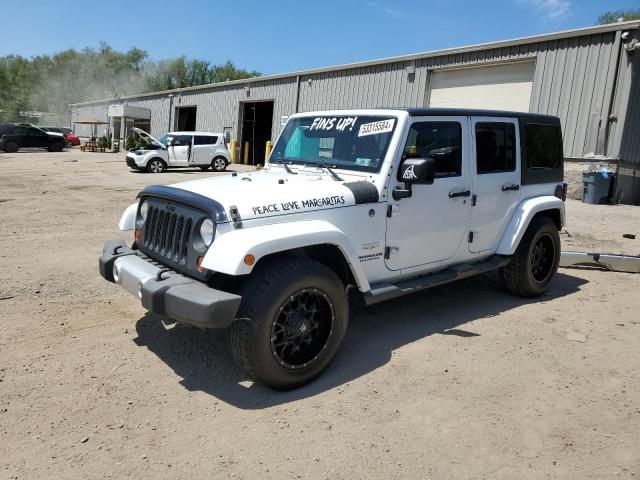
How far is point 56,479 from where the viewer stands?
8.11 feet

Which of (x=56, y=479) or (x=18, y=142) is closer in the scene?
(x=56, y=479)

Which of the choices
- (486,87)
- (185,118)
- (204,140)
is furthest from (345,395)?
(185,118)

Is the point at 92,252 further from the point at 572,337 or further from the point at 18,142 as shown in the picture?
the point at 18,142

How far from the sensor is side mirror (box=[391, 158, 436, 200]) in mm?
3783

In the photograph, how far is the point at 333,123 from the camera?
4.50 metres

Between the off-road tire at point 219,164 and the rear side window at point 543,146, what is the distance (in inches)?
692

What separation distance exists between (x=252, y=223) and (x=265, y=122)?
26.8m

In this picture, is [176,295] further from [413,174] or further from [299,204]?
[413,174]

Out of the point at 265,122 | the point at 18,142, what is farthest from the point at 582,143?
the point at 18,142

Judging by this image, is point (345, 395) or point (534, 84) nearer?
point (345, 395)

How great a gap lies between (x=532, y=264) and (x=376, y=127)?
2.51 meters

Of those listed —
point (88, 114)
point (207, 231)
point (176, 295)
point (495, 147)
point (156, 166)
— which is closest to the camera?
point (176, 295)

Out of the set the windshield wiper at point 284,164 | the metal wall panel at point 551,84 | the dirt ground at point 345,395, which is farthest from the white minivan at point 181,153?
the windshield wiper at point 284,164

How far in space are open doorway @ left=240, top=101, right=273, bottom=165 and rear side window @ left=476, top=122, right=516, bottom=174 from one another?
77.6 feet
